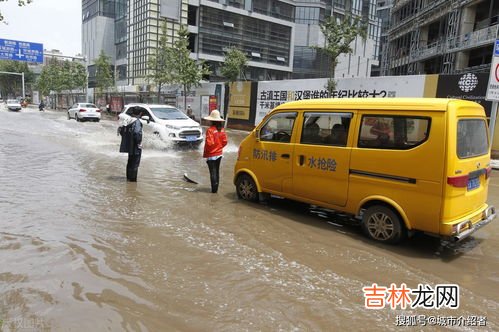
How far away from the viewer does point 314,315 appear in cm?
369

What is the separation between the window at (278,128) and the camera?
682 centimetres

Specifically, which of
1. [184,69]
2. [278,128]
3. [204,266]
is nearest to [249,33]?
[184,69]

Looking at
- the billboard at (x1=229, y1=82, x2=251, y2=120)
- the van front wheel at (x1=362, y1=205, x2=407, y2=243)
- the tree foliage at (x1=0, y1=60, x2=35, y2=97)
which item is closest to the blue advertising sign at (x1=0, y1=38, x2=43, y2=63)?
the billboard at (x1=229, y1=82, x2=251, y2=120)

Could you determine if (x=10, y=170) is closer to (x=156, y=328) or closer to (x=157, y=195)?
(x=157, y=195)

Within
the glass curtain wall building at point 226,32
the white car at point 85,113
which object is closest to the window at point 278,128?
the white car at point 85,113

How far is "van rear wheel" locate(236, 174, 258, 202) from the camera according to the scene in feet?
24.7

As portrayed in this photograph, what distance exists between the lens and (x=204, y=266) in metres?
4.65

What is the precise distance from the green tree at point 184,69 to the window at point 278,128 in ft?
80.4

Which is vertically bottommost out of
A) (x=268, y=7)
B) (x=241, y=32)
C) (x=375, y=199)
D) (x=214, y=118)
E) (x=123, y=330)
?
(x=123, y=330)

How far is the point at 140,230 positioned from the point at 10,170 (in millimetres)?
6275

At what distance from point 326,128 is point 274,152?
3.62 ft

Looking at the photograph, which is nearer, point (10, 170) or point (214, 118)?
point (214, 118)

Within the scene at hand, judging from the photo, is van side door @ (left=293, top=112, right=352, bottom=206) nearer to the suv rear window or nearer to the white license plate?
the suv rear window

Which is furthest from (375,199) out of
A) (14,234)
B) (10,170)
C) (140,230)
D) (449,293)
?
(10,170)
